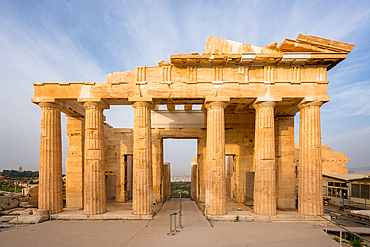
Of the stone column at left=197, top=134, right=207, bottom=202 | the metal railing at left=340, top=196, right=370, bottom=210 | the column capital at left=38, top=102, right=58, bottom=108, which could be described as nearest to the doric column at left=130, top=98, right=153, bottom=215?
the column capital at left=38, top=102, right=58, bottom=108

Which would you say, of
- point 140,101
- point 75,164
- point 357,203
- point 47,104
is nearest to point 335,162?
point 357,203

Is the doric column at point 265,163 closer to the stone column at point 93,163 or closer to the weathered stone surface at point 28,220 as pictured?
the stone column at point 93,163

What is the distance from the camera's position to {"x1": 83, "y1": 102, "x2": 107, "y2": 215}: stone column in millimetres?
13133

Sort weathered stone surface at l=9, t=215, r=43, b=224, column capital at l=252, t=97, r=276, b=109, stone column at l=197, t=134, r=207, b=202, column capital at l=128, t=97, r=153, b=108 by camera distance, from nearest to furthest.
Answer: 1. weathered stone surface at l=9, t=215, r=43, b=224
2. column capital at l=252, t=97, r=276, b=109
3. column capital at l=128, t=97, r=153, b=108
4. stone column at l=197, t=134, r=207, b=202

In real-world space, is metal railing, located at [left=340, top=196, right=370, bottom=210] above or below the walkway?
below

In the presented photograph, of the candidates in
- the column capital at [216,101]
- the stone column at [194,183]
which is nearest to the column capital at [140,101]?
the column capital at [216,101]

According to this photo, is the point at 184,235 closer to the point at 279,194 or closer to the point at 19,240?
the point at 19,240

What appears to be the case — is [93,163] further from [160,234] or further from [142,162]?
[160,234]

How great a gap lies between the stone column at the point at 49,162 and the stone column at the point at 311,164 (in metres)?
14.8

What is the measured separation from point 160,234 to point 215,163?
4976 millimetres

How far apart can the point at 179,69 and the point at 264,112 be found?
5743 mm

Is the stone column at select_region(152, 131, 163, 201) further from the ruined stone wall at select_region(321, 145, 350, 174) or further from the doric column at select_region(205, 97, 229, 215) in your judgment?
the ruined stone wall at select_region(321, 145, 350, 174)

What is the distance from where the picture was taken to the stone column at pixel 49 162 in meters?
13.3

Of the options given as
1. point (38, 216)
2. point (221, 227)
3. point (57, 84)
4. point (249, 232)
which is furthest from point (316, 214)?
point (57, 84)
